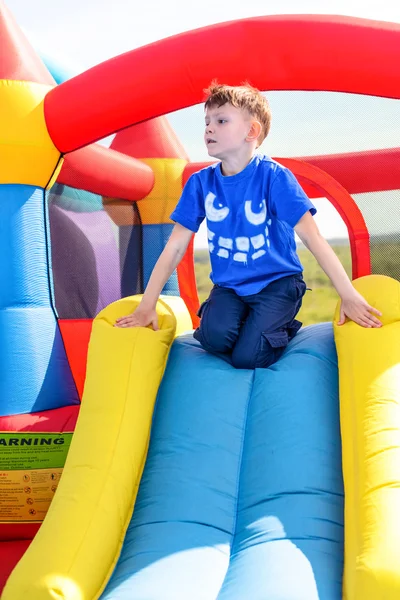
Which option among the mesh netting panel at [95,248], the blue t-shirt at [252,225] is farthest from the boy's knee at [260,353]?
the mesh netting panel at [95,248]

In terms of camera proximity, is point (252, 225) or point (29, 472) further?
point (29, 472)

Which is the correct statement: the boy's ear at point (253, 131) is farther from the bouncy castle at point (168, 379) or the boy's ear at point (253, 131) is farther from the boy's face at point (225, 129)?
the bouncy castle at point (168, 379)

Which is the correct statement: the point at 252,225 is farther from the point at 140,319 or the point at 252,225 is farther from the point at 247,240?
the point at 140,319

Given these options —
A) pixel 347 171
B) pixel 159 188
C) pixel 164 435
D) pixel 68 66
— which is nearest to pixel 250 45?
pixel 347 171

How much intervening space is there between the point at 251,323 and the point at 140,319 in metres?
0.34

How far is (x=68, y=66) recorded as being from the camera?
4.11m

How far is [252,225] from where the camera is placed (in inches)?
87.8

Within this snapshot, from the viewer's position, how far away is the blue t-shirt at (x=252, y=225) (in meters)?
2.22

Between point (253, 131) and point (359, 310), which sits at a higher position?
point (253, 131)

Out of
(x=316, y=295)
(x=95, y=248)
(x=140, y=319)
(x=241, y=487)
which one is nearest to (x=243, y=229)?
(x=140, y=319)

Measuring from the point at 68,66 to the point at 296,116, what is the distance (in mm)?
1842

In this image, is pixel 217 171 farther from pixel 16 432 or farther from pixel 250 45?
pixel 16 432

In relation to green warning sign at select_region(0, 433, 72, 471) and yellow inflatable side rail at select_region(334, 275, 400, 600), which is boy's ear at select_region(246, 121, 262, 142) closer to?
yellow inflatable side rail at select_region(334, 275, 400, 600)

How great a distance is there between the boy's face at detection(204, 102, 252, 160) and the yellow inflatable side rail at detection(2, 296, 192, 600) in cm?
53
